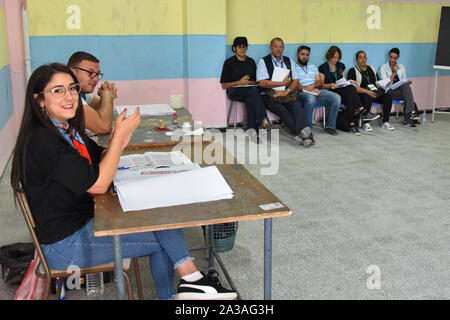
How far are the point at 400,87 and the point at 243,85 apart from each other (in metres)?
2.46

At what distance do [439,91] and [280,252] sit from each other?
5.88 meters

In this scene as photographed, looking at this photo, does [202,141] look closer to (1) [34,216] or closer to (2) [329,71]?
(1) [34,216]

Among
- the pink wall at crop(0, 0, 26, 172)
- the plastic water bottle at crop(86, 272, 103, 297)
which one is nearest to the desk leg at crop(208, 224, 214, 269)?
the plastic water bottle at crop(86, 272, 103, 297)

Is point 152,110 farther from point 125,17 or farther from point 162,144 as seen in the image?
point 125,17

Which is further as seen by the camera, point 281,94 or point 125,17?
point 281,94

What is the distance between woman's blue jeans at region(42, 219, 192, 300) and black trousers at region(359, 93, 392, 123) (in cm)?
505

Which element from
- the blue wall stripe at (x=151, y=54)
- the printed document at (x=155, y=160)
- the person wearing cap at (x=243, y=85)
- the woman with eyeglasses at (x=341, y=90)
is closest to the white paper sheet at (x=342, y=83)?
the woman with eyeglasses at (x=341, y=90)

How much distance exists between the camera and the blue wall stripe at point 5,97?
428 centimetres

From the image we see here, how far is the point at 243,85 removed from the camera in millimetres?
5797

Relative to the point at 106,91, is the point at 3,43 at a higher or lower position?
higher

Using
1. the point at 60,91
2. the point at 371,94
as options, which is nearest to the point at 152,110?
the point at 60,91

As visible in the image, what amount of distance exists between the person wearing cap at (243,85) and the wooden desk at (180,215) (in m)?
4.01

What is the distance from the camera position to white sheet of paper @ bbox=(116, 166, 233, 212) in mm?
1689

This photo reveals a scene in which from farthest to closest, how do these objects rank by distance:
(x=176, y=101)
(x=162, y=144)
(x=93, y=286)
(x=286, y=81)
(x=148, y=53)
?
(x=286, y=81) < (x=148, y=53) < (x=176, y=101) < (x=162, y=144) < (x=93, y=286)
